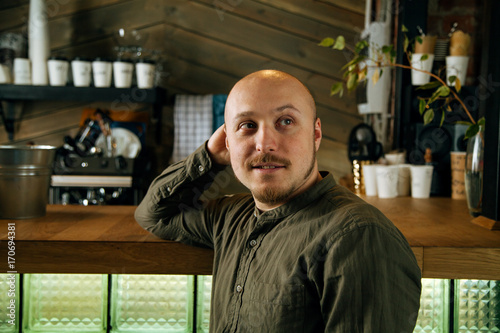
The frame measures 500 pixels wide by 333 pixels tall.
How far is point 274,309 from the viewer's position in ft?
2.85

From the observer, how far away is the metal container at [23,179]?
1.29m

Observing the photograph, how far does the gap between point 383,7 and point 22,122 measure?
2.38 m

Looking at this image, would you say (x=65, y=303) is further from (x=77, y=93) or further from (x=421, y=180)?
(x=77, y=93)

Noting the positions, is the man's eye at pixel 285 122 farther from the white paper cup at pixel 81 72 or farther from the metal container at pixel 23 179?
the white paper cup at pixel 81 72

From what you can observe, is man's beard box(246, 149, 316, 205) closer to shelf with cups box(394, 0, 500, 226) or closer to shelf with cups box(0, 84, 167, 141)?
shelf with cups box(394, 0, 500, 226)

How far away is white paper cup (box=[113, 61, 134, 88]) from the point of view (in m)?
2.81

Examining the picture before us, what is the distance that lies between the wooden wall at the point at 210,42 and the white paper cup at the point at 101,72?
40 cm

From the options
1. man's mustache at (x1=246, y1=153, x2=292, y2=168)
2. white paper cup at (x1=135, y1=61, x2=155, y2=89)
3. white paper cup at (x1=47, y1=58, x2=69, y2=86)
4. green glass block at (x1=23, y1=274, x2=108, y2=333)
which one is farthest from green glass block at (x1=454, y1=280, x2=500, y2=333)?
white paper cup at (x1=47, y1=58, x2=69, y2=86)

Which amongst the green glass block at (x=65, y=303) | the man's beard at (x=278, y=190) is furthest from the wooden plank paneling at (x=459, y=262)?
the green glass block at (x=65, y=303)

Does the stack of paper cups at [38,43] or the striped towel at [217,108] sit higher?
Result: the stack of paper cups at [38,43]

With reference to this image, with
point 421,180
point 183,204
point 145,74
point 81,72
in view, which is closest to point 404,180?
point 421,180

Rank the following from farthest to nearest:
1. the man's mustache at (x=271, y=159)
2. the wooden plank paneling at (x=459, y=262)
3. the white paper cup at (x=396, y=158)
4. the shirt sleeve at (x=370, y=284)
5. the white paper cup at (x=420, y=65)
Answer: the white paper cup at (x=396, y=158), the white paper cup at (x=420, y=65), the wooden plank paneling at (x=459, y=262), the man's mustache at (x=271, y=159), the shirt sleeve at (x=370, y=284)

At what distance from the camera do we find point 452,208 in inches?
69.9

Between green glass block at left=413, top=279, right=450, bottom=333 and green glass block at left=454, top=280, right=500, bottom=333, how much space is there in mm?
26
